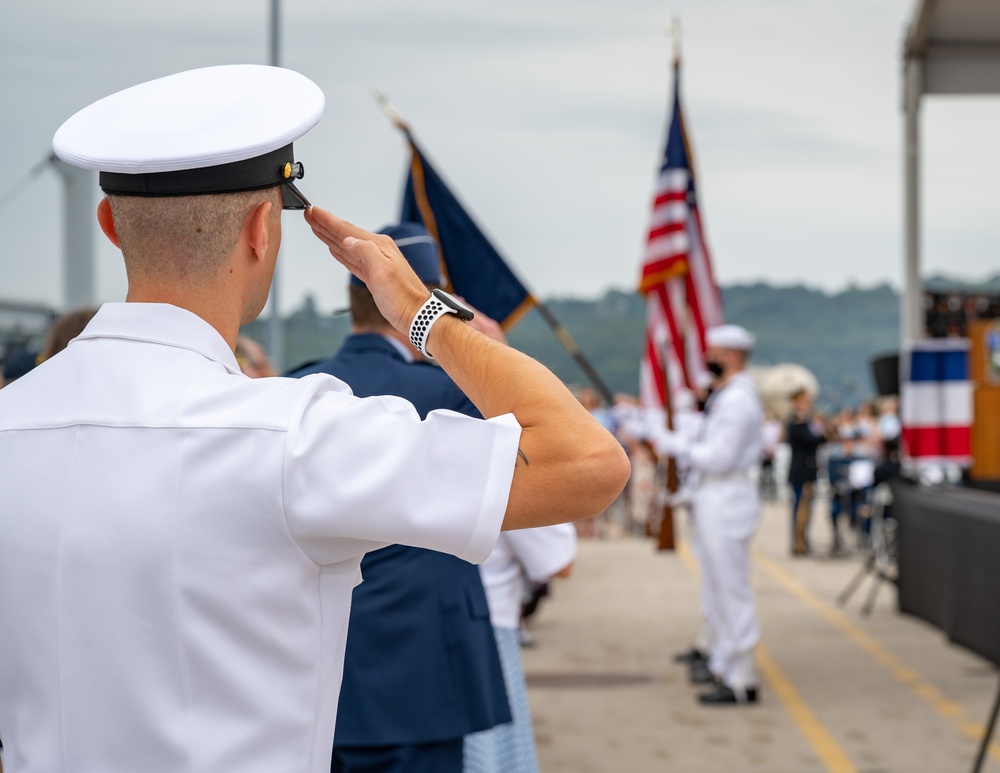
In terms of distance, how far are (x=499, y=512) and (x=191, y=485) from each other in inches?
13.7

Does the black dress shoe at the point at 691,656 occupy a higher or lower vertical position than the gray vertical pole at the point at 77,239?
lower

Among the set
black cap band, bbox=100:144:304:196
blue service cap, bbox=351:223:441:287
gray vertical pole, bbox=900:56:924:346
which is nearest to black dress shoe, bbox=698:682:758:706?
gray vertical pole, bbox=900:56:924:346

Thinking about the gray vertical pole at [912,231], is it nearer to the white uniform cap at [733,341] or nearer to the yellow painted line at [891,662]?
the white uniform cap at [733,341]

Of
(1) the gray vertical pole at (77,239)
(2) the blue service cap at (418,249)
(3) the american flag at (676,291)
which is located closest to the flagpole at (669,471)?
(3) the american flag at (676,291)

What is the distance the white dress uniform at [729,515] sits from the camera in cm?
778

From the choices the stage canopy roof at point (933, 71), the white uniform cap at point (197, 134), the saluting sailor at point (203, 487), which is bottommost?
the saluting sailor at point (203, 487)

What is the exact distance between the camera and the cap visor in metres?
1.65

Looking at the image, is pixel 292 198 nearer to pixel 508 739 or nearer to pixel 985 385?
pixel 508 739

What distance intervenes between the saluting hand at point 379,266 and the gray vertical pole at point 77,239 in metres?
Answer: 6.55

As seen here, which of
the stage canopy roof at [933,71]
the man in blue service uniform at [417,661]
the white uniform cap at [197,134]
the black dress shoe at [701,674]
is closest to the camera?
the white uniform cap at [197,134]

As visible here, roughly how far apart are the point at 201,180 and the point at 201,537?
16.8 inches

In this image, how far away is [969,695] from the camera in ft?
25.8

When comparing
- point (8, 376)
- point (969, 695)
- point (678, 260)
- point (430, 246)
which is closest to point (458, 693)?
point (430, 246)

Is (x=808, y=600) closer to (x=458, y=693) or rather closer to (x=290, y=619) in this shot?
(x=458, y=693)
